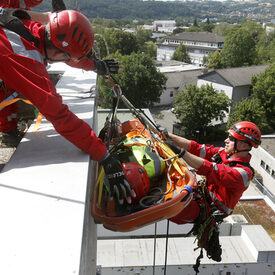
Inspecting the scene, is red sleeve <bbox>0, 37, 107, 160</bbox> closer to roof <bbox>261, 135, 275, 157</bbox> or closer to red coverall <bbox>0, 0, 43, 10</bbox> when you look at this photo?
red coverall <bbox>0, 0, 43, 10</bbox>

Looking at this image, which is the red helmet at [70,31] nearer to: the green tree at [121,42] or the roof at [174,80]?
the roof at [174,80]

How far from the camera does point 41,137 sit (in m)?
3.02

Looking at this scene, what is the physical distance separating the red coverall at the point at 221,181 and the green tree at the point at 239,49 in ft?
135

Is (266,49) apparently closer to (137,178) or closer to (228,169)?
(228,169)

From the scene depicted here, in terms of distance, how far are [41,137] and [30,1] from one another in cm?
367

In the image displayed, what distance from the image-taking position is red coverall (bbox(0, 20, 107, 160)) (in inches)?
96.0

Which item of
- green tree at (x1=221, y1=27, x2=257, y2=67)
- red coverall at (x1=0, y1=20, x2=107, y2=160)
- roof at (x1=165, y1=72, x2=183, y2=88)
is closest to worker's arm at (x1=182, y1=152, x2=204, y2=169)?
red coverall at (x1=0, y1=20, x2=107, y2=160)

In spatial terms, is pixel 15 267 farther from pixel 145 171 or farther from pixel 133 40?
pixel 133 40

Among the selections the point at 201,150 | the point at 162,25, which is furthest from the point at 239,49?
the point at 162,25

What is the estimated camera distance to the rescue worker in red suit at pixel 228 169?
345 centimetres

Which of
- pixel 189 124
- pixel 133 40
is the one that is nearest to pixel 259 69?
pixel 189 124

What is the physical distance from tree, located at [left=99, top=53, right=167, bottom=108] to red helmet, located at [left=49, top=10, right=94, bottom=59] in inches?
993

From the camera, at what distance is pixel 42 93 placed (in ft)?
8.00

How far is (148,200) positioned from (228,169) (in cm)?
115
